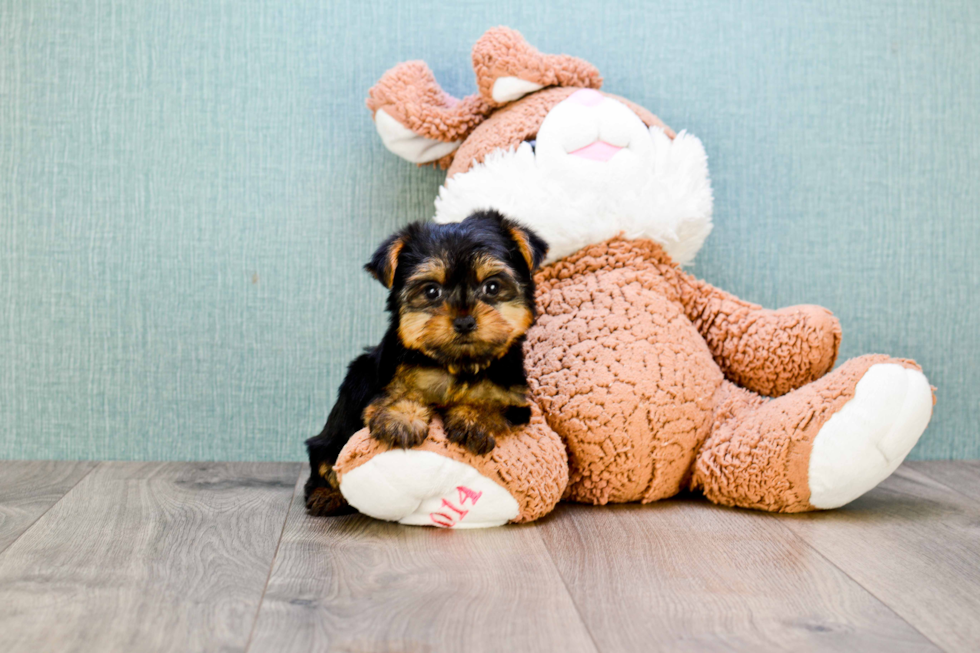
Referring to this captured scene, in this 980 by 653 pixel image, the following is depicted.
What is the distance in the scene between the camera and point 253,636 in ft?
4.35

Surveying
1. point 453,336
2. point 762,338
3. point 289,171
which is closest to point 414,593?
point 453,336

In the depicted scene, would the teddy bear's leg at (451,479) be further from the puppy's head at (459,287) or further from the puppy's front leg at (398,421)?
the puppy's head at (459,287)

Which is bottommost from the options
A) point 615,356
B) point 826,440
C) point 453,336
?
point 826,440

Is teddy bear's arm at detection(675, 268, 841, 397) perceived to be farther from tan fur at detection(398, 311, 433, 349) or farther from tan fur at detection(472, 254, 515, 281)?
tan fur at detection(398, 311, 433, 349)

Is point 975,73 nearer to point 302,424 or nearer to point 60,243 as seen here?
point 302,424

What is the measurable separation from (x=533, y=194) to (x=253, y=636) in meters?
1.30

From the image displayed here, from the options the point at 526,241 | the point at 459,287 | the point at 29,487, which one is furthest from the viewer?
the point at 29,487

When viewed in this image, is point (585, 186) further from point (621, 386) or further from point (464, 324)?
point (464, 324)

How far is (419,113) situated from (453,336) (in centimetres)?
89

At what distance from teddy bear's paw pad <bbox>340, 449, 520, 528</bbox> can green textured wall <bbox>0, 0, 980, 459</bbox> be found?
82cm

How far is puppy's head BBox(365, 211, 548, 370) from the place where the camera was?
171cm

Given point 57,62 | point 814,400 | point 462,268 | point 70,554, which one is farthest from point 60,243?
point 814,400

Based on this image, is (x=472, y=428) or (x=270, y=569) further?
(x=472, y=428)

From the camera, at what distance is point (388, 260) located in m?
1.82
